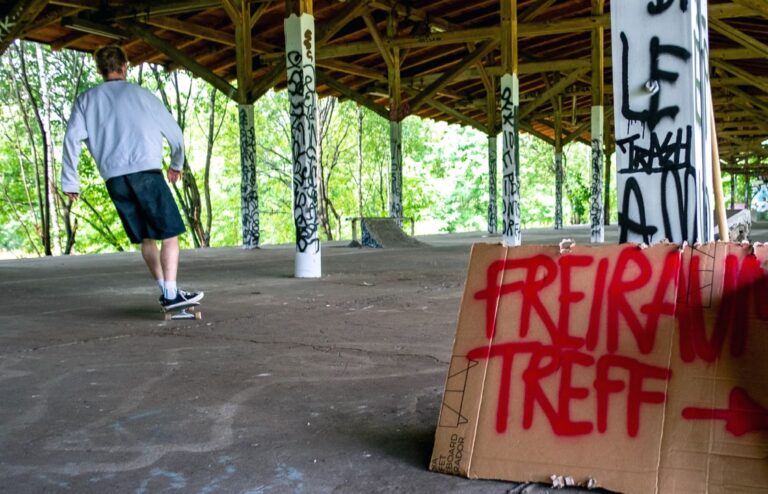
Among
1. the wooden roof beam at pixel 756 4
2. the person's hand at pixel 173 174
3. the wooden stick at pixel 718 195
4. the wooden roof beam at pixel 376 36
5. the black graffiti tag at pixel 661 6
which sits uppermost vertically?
the wooden roof beam at pixel 376 36

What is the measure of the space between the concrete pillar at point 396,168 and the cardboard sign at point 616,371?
15336 millimetres

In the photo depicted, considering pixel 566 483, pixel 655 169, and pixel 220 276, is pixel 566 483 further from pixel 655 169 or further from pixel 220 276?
pixel 220 276

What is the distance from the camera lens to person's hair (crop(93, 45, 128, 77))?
5324 millimetres

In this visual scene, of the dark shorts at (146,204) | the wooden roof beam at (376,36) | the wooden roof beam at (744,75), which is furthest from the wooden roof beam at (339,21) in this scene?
the wooden roof beam at (744,75)

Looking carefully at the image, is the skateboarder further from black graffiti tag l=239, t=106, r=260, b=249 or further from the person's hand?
black graffiti tag l=239, t=106, r=260, b=249

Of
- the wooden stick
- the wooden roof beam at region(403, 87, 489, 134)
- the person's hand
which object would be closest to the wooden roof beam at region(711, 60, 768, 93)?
the wooden roof beam at region(403, 87, 489, 134)

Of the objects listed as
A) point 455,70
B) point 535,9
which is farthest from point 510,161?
point 455,70

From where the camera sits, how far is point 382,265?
10.7 metres

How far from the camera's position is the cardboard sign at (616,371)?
210cm

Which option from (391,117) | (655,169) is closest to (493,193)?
(391,117)

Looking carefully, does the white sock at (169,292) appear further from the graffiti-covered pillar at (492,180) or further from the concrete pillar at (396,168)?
the graffiti-covered pillar at (492,180)

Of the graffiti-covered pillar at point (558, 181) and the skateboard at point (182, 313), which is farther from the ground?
the graffiti-covered pillar at point (558, 181)

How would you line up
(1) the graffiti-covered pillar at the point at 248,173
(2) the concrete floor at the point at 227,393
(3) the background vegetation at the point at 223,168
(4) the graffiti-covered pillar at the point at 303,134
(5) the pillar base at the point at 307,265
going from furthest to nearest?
(3) the background vegetation at the point at 223,168 → (1) the graffiti-covered pillar at the point at 248,173 → (5) the pillar base at the point at 307,265 → (4) the graffiti-covered pillar at the point at 303,134 → (2) the concrete floor at the point at 227,393

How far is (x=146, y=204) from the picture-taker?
529cm
